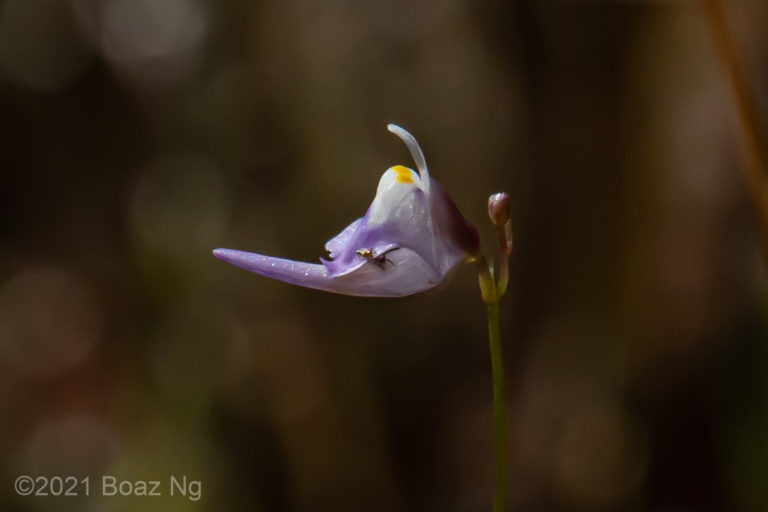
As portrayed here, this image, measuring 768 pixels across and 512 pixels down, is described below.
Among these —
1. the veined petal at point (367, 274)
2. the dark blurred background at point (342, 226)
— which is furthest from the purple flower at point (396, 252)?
the dark blurred background at point (342, 226)

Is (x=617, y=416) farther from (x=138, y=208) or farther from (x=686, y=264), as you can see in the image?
(x=138, y=208)

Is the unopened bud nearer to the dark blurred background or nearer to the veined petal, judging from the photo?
the veined petal

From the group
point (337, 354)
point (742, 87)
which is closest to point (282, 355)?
point (337, 354)

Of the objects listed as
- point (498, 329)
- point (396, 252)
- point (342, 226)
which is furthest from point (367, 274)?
point (342, 226)

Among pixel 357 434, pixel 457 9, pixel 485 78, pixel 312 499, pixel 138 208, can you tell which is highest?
pixel 457 9

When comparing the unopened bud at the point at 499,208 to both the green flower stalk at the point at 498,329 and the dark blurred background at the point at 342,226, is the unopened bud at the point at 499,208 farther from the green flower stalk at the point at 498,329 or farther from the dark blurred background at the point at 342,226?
the dark blurred background at the point at 342,226

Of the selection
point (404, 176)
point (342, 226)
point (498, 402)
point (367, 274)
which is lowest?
point (498, 402)

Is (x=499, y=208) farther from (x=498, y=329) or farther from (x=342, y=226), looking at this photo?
(x=342, y=226)
